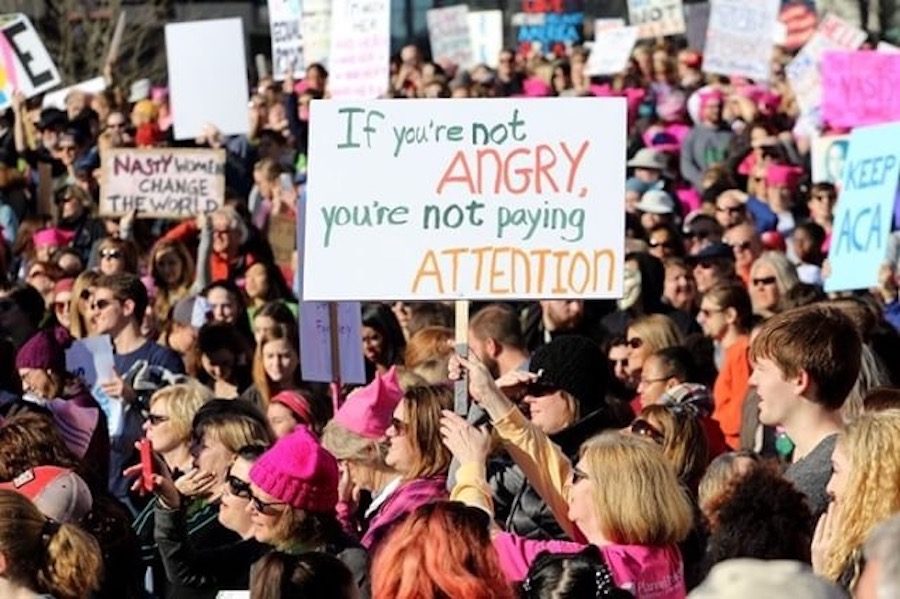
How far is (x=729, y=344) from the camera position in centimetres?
1066

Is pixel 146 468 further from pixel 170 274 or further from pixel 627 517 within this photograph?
pixel 170 274

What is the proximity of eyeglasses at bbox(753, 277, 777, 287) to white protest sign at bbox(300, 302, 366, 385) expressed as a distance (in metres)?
2.44

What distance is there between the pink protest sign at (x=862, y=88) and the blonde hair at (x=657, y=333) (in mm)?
5595

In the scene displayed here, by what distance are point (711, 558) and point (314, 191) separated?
241 centimetres

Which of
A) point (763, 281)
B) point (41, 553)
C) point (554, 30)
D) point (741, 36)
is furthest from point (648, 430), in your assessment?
point (554, 30)

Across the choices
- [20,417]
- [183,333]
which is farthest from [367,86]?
[20,417]

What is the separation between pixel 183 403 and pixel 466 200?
5.26 ft

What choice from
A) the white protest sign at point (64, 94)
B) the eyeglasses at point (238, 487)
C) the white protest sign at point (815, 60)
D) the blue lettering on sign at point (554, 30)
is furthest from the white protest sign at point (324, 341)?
the blue lettering on sign at point (554, 30)

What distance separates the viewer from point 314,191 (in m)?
7.60

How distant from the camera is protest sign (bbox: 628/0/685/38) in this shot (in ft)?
85.0

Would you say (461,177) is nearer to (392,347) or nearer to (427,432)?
(427,432)

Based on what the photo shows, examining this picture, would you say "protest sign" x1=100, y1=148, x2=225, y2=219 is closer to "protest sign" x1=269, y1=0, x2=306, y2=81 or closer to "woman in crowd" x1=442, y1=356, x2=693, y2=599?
"protest sign" x1=269, y1=0, x2=306, y2=81

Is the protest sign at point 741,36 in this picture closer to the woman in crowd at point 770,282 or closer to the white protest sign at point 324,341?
the woman in crowd at point 770,282

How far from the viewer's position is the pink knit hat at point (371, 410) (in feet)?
25.4
